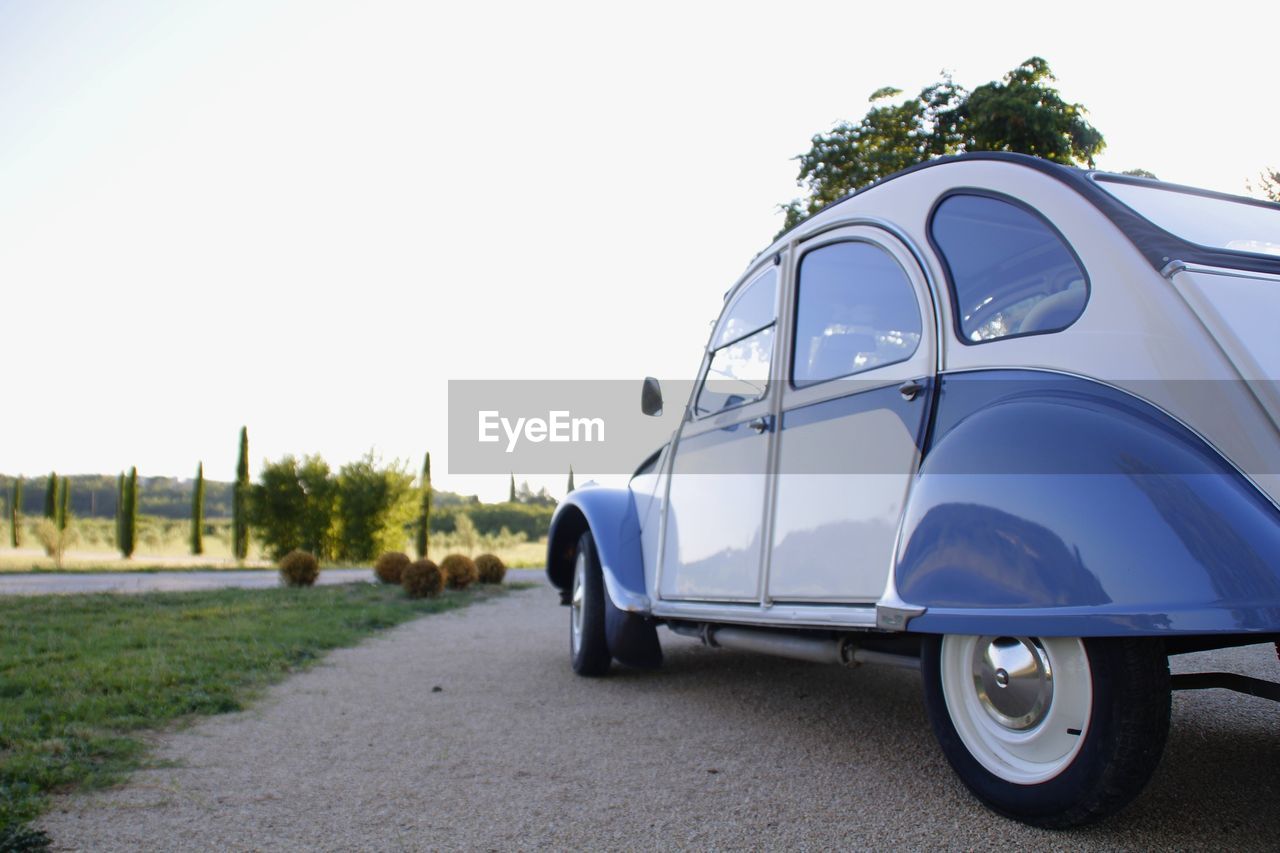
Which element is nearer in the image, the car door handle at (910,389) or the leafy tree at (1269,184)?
the car door handle at (910,389)

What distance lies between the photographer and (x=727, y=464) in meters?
4.24

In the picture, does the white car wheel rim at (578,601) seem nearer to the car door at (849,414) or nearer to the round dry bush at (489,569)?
the car door at (849,414)

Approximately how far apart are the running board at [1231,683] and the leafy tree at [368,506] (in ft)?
67.0

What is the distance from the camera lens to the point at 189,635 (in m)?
6.99

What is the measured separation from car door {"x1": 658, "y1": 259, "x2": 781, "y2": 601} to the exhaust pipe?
190 mm

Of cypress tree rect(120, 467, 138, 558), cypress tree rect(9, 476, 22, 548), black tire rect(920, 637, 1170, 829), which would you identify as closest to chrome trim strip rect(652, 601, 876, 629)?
black tire rect(920, 637, 1170, 829)

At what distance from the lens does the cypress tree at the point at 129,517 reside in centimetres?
2934

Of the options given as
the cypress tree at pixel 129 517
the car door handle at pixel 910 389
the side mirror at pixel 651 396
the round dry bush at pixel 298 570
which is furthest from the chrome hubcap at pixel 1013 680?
the cypress tree at pixel 129 517

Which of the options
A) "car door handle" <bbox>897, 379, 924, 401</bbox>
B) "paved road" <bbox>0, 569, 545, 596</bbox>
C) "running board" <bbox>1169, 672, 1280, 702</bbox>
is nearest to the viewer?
"running board" <bbox>1169, 672, 1280, 702</bbox>

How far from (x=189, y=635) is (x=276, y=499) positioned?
15.3 meters

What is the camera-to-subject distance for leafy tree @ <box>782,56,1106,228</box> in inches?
498

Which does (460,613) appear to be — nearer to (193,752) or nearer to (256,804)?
(193,752)

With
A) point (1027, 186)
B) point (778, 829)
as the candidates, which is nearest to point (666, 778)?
point (778, 829)

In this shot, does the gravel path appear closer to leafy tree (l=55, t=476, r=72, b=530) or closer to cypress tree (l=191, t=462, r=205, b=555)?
cypress tree (l=191, t=462, r=205, b=555)
